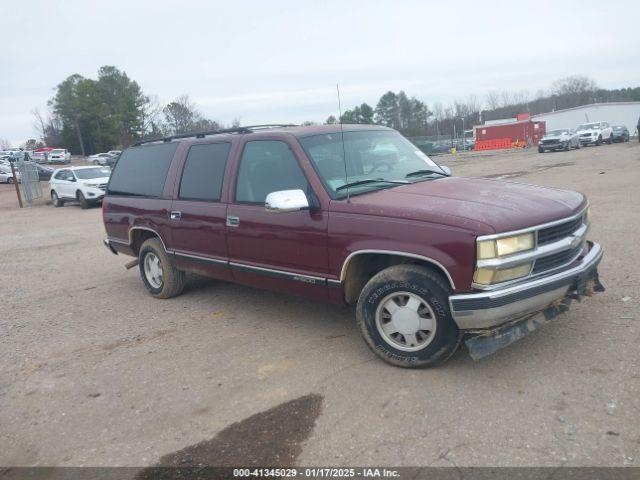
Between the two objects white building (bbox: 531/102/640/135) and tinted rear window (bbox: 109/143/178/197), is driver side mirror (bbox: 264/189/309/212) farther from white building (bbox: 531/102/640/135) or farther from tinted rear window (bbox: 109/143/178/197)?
white building (bbox: 531/102/640/135)

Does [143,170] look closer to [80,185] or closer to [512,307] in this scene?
[512,307]

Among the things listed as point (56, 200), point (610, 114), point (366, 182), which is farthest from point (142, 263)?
point (610, 114)

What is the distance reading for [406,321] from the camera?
3869 mm

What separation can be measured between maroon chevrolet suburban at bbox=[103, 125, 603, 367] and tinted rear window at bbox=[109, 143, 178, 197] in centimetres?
7

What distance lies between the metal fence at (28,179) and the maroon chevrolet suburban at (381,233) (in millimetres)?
20896

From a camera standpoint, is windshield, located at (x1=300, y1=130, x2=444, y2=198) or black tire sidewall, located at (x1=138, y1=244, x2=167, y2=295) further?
black tire sidewall, located at (x1=138, y1=244, x2=167, y2=295)

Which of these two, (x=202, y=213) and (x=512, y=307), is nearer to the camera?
(x=512, y=307)

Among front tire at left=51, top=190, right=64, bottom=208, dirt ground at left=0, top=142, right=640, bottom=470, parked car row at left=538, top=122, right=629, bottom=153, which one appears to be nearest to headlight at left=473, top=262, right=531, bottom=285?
dirt ground at left=0, top=142, right=640, bottom=470

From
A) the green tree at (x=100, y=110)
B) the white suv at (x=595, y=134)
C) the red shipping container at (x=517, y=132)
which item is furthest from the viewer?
the green tree at (x=100, y=110)

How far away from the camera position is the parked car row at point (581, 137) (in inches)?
1345

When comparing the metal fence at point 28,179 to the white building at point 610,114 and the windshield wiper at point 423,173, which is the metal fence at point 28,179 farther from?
the white building at point 610,114

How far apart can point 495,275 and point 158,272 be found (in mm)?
4187

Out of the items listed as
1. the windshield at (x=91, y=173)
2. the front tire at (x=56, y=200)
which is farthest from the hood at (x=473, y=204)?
the front tire at (x=56, y=200)

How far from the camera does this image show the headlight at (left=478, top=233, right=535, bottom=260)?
3406mm
